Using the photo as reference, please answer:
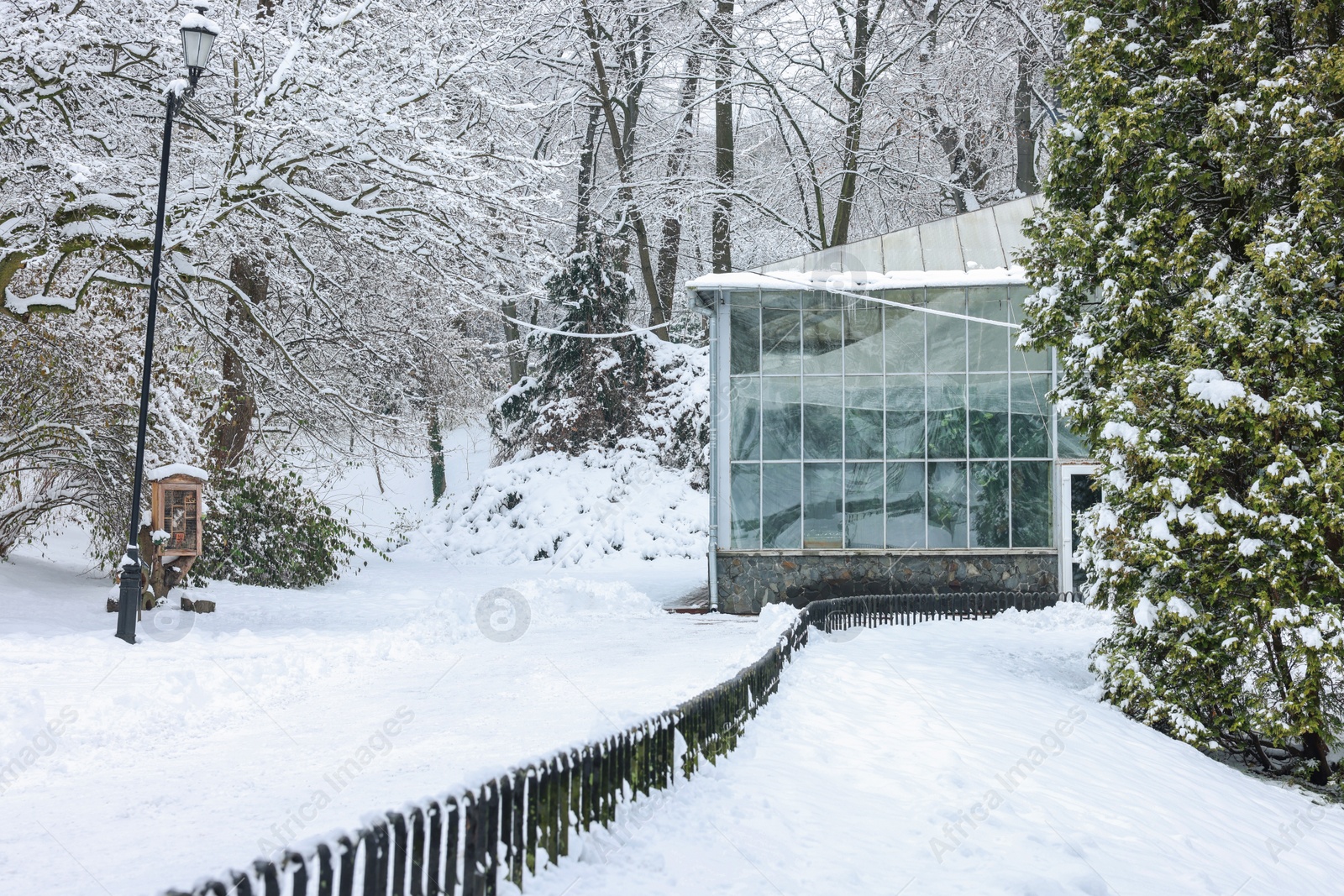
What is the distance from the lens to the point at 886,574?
62.8 ft

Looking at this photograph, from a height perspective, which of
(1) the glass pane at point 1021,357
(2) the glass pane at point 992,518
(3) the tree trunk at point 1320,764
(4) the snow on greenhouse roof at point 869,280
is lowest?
(3) the tree trunk at point 1320,764

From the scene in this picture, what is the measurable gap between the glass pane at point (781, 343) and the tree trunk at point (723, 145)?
7.55 m

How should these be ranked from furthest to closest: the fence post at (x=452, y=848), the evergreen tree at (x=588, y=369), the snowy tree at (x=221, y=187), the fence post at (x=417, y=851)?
the evergreen tree at (x=588, y=369)
the snowy tree at (x=221, y=187)
the fence post at (x=452, y=848)
the fence post at (x=417, y=851)

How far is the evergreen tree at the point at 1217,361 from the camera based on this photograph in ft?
33.3

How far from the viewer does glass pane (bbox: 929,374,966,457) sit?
19312mm

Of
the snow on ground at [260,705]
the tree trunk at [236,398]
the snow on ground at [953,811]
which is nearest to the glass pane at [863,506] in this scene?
the snow on ground at [260,705]

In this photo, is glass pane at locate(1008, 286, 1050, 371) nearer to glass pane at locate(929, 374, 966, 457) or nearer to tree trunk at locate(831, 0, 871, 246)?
glass pane at locate(929, 374, 966, 457)

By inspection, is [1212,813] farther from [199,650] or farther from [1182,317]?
[199,650]

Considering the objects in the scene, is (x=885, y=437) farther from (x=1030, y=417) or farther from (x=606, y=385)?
(x=606, y=385)

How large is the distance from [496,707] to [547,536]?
702 inches

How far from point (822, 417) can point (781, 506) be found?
70.8 inches

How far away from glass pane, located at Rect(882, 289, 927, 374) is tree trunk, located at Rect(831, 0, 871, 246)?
6824mm

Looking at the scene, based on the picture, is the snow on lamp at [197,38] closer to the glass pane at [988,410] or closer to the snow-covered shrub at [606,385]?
the glass pane at [988,410]

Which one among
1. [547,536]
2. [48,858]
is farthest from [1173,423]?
[547,536]
